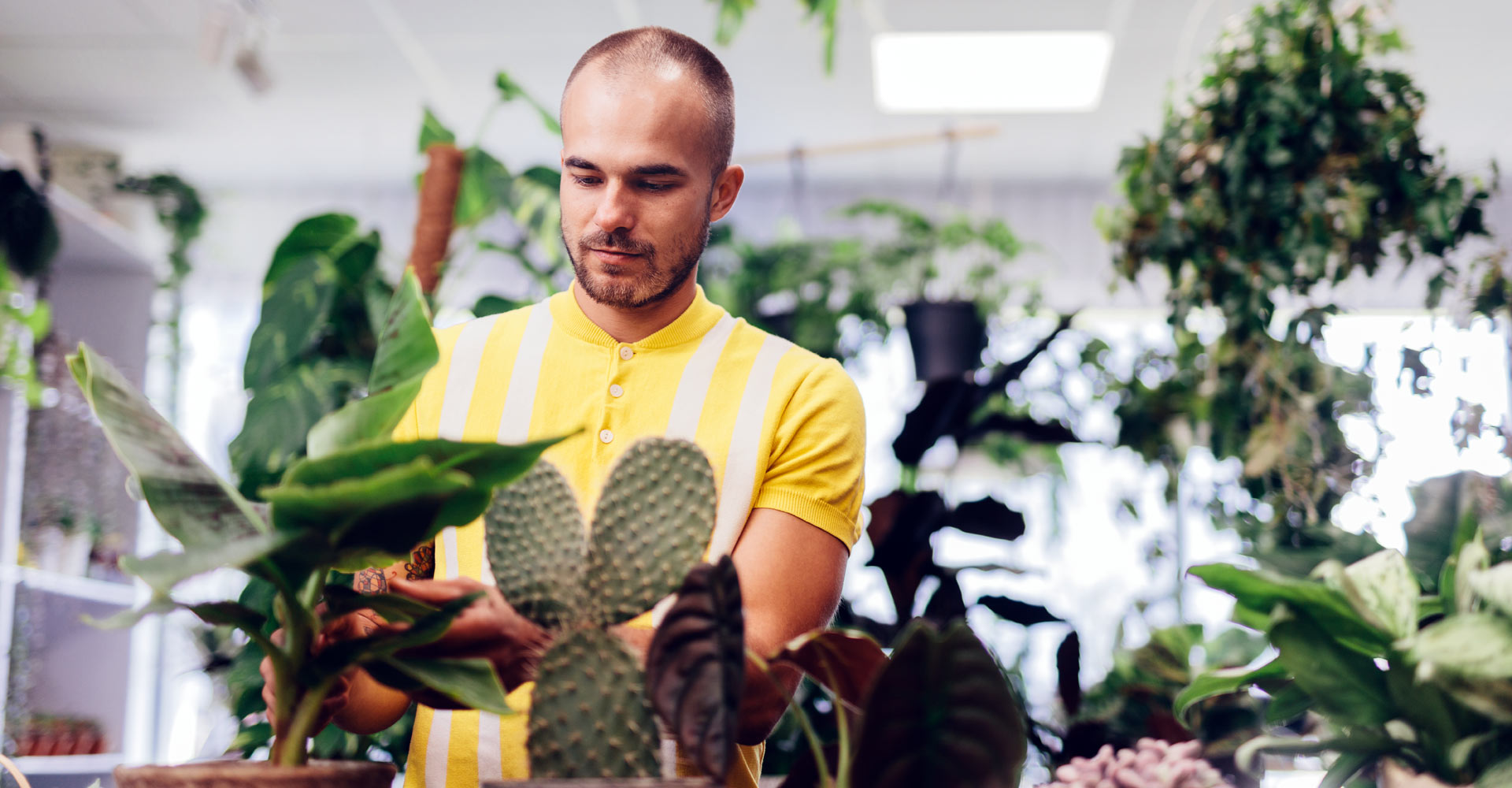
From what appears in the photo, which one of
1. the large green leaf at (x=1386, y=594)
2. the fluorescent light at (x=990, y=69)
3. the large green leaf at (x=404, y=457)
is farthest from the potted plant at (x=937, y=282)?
the large green leaf at (x=404, y=457)

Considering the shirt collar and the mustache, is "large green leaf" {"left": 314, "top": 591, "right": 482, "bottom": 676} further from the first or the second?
the shirt collar

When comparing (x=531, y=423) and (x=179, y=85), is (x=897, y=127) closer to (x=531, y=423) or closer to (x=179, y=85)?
(x=179, y=85)

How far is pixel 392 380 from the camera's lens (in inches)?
24.2

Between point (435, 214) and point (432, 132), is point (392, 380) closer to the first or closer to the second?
point (435, 214)

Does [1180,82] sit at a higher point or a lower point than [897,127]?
lower

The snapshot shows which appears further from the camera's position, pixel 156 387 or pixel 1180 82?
pixel 156 387

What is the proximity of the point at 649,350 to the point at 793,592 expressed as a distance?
0.90 ft

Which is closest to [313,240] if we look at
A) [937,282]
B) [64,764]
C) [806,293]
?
[806,293]

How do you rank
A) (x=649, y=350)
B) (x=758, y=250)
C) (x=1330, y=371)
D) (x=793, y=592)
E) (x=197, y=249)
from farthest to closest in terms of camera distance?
(x=197, y=249) → (x=758, y=250) → (x=1330, y=371) → (x=649, y=350) → (x=793, y=592)

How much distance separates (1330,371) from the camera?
2059 mm

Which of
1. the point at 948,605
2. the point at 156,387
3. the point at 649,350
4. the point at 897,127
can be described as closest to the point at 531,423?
the point at 649,350

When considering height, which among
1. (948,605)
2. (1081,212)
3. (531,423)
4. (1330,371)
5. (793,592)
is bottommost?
(948,605)

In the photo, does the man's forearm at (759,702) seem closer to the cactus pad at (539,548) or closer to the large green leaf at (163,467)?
the cactus pad at (539,548)

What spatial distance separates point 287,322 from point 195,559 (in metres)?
1.94
